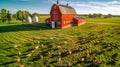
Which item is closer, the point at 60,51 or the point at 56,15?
the point at 60,51

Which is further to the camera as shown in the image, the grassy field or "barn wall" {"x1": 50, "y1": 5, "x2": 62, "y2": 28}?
"barn wall" {"x1": 50, "y1": 5, "x2": 62, "y2": 28}

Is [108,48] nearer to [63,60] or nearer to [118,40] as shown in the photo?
[118,40]

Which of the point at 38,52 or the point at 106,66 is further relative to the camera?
the point at 38,52

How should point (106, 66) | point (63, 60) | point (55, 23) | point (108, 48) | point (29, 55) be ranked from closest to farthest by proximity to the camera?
point (106, 66) < point (63, 60) < point (29, 55) < point (108, 48) < point (55, 23)

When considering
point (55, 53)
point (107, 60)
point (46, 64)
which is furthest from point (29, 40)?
point (107, 60)

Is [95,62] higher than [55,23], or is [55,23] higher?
[55,23]

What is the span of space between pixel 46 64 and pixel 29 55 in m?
4.82

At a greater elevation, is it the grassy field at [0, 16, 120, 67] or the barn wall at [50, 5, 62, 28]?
the barn wall at [50, 5, 62, 28]

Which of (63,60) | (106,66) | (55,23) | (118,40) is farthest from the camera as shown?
(55,23)

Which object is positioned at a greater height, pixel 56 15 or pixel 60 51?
pixel 56 15

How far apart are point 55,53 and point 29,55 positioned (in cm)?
513

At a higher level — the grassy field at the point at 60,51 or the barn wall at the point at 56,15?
the barn wall at the point at 56,15

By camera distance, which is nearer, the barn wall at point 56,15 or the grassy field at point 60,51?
the grassy field at point 60,51

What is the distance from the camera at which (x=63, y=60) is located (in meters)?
29.4
